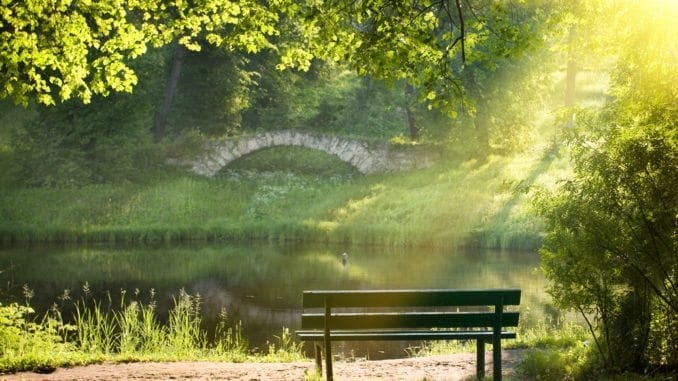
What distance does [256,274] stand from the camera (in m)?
21.7

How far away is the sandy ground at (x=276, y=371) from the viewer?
8883 millimetres

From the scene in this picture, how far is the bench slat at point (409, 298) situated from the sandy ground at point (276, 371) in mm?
1227

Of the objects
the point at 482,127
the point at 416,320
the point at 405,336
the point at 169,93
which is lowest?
the point at 405,336

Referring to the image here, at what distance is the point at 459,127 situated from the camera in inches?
1293

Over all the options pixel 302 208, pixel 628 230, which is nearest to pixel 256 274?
pixel 302 208

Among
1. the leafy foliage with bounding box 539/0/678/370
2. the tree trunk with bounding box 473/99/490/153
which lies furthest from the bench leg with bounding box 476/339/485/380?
the tree trunk with bounding box 473/99/490/153

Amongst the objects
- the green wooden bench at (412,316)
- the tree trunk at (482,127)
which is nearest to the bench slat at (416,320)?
the green wooden bench at (412,316)

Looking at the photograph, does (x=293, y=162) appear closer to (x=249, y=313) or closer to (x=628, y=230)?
(x=249, y=313)

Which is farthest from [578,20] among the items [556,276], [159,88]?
[159,88]

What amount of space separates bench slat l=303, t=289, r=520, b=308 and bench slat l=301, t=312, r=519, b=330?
280 millimetres

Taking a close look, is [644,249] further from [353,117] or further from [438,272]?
[353,117]

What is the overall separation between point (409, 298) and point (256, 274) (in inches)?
569

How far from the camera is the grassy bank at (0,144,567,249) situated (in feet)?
88.1

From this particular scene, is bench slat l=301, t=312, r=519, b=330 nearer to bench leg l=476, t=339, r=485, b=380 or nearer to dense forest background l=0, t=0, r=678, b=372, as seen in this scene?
bench leg l=476, t=339, r=485, b=380
